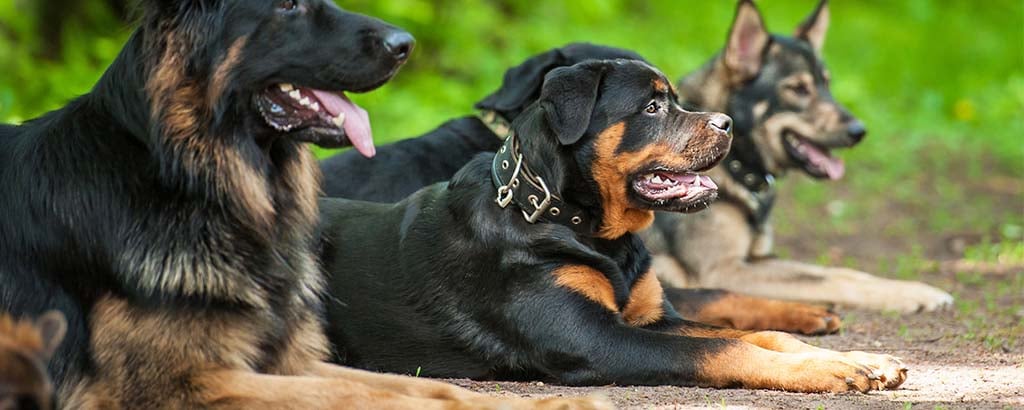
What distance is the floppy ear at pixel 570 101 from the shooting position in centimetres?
528

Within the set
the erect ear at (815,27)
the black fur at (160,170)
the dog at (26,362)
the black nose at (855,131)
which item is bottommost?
the dog at (26,362)

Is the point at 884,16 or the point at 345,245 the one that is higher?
the point at 884,16

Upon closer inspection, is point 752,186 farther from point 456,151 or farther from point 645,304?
point 645,304

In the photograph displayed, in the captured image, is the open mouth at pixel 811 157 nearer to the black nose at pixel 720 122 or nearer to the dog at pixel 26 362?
the black nose at pixel 720 122

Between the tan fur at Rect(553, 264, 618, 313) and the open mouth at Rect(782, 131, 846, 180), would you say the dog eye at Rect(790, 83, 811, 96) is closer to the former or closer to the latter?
the open mouth at Rect(782, 131, 846, 180)

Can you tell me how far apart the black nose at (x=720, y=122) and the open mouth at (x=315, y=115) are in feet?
5.56

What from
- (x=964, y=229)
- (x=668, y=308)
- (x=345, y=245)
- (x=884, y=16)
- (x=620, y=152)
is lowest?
(x=345, y=245)

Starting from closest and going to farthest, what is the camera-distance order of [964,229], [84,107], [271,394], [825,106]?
[271,394] → [84,107] → [825,106] → [964,229]

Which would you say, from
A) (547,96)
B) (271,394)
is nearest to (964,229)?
(547,96)

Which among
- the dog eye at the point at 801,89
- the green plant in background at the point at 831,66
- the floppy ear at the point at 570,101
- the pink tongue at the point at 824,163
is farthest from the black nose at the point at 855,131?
the floppy ear at the point at 570,101

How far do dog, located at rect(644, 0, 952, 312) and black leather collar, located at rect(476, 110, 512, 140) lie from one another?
148 cm

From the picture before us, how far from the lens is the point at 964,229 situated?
11281 millimetres

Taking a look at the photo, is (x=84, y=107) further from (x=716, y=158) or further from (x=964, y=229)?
(x=964, y=229)

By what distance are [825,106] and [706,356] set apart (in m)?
4.34
